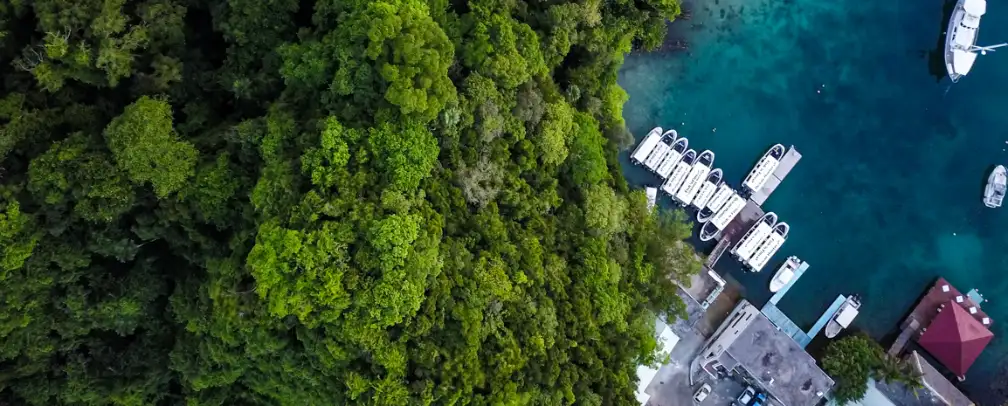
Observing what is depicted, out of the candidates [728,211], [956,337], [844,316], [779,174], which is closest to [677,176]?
[728,211]

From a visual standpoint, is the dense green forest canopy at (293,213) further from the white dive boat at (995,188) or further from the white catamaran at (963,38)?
the white dive boat at (995,188)

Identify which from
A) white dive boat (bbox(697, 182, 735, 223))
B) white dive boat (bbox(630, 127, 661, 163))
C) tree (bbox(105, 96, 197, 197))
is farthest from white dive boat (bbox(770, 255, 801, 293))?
tree (bbox(105, 96, 197, 197))

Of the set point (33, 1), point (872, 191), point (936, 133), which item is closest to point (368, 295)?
point (33, 1)

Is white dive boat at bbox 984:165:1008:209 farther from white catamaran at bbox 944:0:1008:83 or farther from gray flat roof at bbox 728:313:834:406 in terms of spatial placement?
gray flat roof at bbox 728:313:834:406

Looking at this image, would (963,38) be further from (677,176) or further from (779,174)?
(677,176)

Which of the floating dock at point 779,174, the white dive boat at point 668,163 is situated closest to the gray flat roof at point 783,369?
the floating dock at point 779,174

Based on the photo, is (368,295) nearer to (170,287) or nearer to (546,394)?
(546,394)
